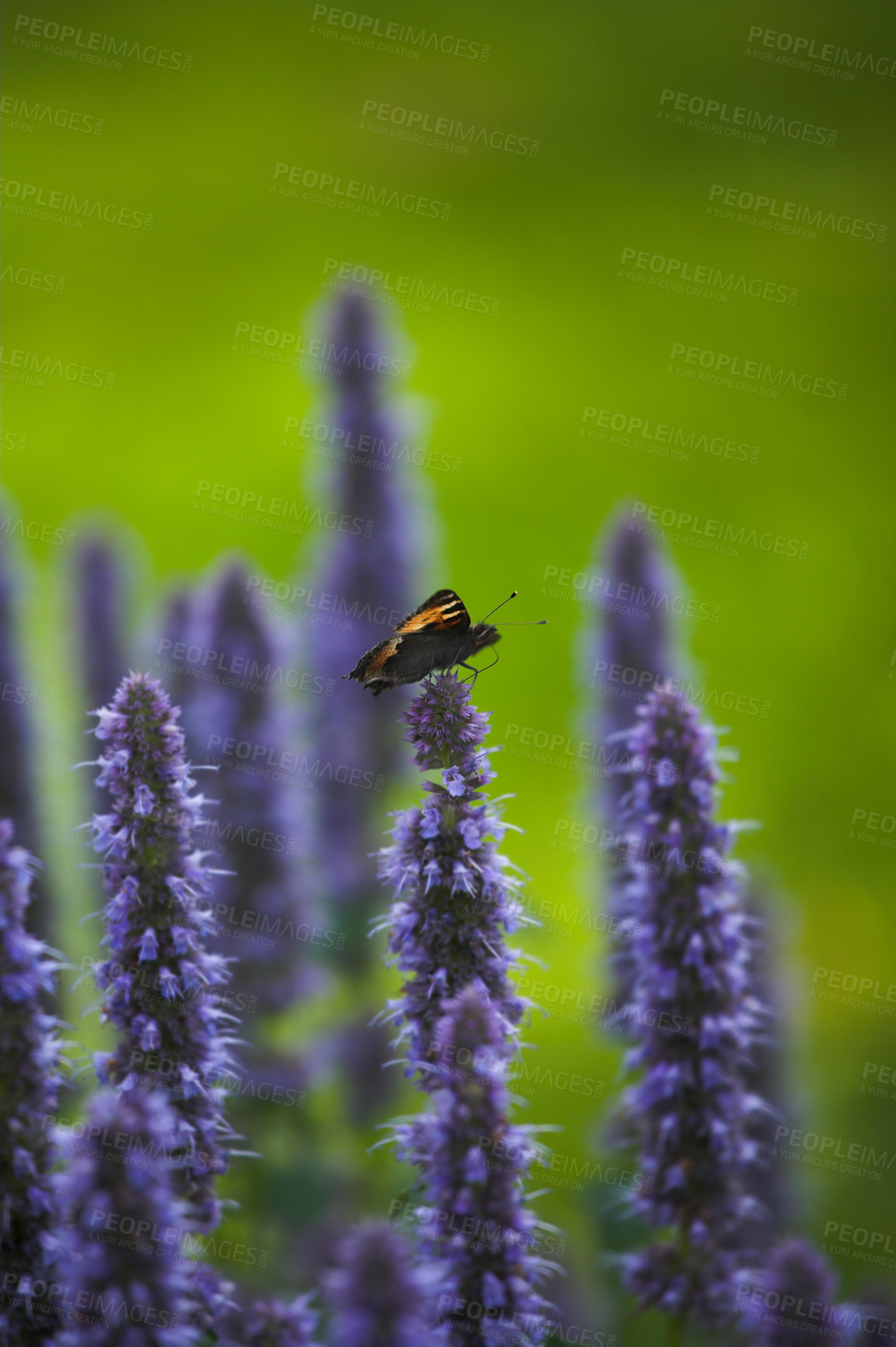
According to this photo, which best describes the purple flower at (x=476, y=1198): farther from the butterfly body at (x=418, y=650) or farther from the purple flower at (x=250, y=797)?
the purple flower at (x=250, y=797)

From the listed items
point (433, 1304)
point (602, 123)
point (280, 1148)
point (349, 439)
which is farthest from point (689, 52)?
point (433, 1304)

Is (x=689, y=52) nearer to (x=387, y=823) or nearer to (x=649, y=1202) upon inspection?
(x=387, y=823)

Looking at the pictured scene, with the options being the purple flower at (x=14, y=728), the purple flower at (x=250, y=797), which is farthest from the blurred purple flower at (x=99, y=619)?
the purple flower at (x=250, y=797)

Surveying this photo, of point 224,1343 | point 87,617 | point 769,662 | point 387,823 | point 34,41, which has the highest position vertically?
point 34,41

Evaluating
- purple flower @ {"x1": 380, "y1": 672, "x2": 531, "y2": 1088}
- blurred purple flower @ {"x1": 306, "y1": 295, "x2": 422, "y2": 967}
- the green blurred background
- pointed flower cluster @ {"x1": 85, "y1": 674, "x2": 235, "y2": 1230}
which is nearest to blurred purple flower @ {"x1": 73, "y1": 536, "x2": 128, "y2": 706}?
blurred purple flower @ {"x1": 306, "y1": 295, "x2": 422, "y2": 967}

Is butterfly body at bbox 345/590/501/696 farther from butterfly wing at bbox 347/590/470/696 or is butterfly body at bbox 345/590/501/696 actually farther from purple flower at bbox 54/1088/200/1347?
purple flower at bbox 54/1088/200/1347

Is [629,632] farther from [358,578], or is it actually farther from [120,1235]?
[120,1235]

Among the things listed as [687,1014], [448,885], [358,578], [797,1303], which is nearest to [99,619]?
[358,578]
